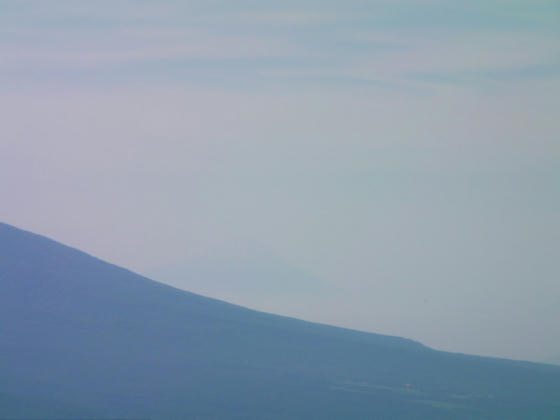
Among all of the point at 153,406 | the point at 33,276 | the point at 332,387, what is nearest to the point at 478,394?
the point at 332,387

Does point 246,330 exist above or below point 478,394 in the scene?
above

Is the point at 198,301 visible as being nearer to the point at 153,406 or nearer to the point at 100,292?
the point at 100,292

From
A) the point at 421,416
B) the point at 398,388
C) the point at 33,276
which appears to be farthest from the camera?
the point at 33,276

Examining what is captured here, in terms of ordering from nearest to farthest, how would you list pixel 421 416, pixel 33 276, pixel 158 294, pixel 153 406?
pixel 153 406
pixel 421 416
pixel 33 276
pixel 158 294

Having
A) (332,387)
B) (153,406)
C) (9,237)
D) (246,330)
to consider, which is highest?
(9,237)

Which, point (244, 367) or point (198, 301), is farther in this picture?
point (198, 301)

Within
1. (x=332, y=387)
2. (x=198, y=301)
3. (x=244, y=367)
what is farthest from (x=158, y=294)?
(x=332, y=387)
